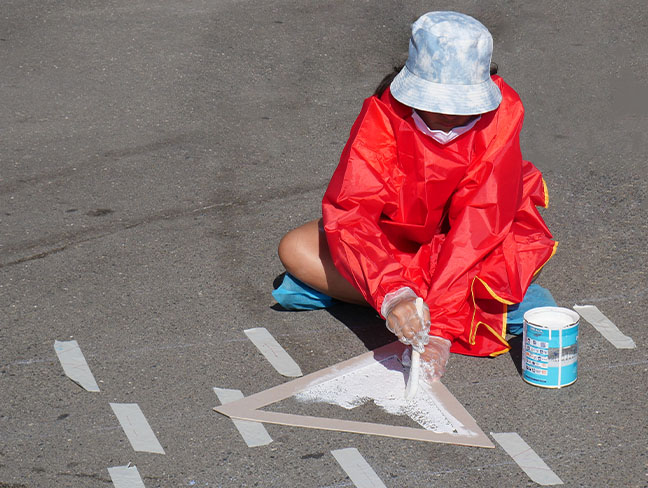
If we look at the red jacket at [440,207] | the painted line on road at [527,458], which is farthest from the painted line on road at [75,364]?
the painted line on road at [527,458]

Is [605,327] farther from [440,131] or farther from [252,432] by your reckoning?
[252,432]

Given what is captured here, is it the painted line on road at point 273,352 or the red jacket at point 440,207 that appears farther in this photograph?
the painted line on road at point 273,352

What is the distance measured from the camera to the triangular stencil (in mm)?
2729

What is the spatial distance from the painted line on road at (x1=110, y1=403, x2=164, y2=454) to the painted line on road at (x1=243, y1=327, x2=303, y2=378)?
493 mm

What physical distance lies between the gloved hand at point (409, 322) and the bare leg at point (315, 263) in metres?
0.51

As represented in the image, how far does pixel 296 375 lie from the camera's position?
10.1 ft

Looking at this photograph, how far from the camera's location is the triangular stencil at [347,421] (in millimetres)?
2729

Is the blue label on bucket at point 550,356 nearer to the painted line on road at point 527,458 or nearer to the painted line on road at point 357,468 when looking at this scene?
the painted line on road at point 527,458

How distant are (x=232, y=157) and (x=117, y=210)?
2.59ft

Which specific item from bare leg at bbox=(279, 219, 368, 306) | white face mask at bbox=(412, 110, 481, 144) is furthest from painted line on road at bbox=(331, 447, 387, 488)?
white face mask at bbox=(412, 110, 481, 144)

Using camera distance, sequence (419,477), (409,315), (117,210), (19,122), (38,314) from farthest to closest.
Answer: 1. (19,122)
2. (117,210)
3. (38,314)
4. (409,315)
5. (419,477)

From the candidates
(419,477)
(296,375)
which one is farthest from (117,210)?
(419,477)

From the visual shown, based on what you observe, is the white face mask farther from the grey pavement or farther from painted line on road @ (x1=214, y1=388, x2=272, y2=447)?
painted line on road @ (x1=214, y1=388, x2=272, y2=447)

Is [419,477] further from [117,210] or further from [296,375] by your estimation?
[117,210]
